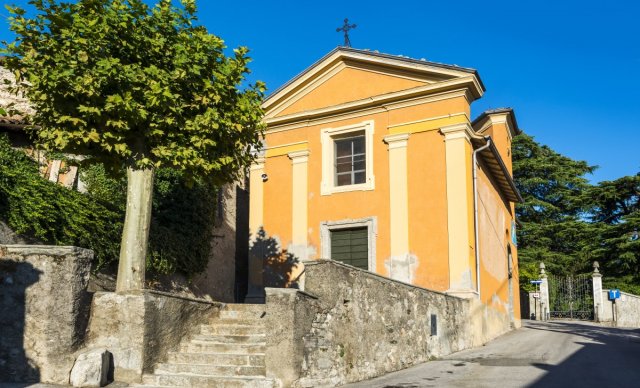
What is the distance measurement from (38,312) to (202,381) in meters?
2.17

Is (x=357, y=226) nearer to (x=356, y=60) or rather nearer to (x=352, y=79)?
(x=352, y=79)

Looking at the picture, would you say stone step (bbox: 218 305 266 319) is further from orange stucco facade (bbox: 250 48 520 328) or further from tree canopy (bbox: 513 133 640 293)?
tree canopy (bbox: 513 133 640 293)

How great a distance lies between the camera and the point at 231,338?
8945 millimetres

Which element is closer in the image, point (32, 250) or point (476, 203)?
point (32, 250)

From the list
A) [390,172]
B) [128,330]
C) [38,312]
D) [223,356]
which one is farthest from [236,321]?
[390,172]

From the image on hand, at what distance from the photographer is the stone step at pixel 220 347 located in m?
8.50

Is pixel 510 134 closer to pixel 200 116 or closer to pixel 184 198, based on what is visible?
pixel 184 198

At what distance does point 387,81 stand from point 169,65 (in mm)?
7860

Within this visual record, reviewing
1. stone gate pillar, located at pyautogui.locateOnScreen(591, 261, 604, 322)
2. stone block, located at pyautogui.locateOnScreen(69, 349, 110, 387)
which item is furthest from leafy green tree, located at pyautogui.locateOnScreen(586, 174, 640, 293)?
stone block, located at pyautogui.locateOnScreen(69, 349, 110, 387)

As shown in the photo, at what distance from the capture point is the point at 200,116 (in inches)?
348

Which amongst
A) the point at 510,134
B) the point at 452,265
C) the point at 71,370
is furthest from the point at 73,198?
the point at 510,134

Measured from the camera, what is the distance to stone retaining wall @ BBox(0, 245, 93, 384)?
7340 millimetres

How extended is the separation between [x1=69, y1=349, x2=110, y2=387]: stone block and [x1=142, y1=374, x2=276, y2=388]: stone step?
57cm

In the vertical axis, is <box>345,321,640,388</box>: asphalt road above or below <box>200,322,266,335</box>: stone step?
below
